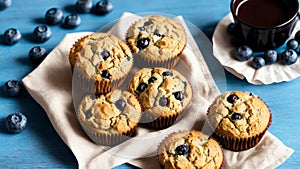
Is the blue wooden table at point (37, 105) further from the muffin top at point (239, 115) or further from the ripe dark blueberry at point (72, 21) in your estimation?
the muffin top at point (239, 115)

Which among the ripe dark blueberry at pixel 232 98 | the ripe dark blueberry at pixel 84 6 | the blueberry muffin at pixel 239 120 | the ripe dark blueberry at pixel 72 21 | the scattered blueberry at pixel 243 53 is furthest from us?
the ripe dark blueberry at pixel 84 6

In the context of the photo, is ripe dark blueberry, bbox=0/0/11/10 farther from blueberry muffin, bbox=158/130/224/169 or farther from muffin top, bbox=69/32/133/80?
blueberry muffin, bbox=158/130/224/169

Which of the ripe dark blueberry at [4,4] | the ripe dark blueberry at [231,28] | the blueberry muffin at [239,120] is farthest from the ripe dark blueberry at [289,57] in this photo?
the ripe dark blueberry at [4,4]

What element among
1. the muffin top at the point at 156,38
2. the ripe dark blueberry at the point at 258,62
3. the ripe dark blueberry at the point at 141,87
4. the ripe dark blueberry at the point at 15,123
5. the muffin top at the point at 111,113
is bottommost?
the ripe dark blueberry at the point at 15,123

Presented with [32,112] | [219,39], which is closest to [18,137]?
[32,112]

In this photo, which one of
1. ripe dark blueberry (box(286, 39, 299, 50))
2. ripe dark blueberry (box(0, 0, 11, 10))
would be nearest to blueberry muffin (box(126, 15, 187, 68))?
ripe dark blueberry (box(286, 39, 299, 50))
